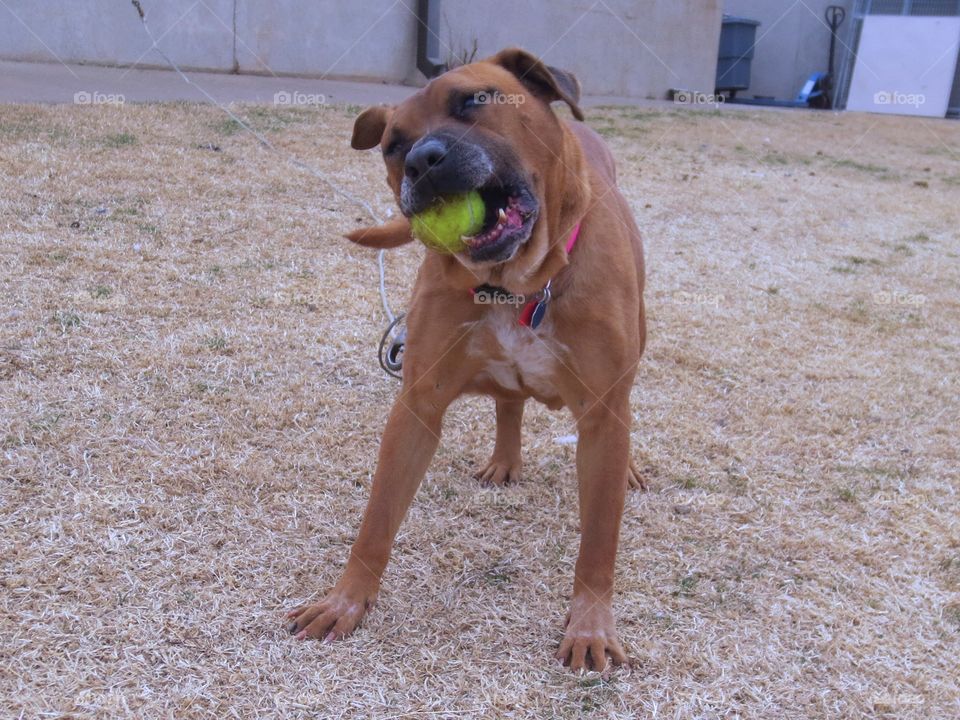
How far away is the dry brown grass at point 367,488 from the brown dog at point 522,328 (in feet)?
0.53

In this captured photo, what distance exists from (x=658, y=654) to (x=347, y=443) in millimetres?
1545

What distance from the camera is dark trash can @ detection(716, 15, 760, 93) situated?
19062 mm

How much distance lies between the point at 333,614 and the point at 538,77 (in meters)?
1.70

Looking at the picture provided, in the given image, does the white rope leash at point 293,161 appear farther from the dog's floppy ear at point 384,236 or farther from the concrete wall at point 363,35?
the dog's floppy ear at point 384,236

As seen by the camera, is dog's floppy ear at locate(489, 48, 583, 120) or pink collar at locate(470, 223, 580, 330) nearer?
pink collar at locate(470, 223, 580, 330)

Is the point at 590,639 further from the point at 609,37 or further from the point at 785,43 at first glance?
the point at 785,43

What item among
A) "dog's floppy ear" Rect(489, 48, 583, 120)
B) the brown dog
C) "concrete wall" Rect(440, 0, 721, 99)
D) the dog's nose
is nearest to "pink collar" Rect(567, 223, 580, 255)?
the brown dog

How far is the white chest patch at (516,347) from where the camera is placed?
265 cm

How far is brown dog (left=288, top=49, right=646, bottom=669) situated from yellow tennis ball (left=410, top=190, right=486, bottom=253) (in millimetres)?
39

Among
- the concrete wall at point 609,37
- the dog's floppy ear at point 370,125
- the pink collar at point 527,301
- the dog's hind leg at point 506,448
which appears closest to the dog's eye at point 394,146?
the dog's floppy ear at point 370,125

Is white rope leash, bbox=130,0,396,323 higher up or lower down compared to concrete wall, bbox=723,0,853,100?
lower down

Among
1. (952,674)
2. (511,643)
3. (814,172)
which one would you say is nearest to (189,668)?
(511,643)
